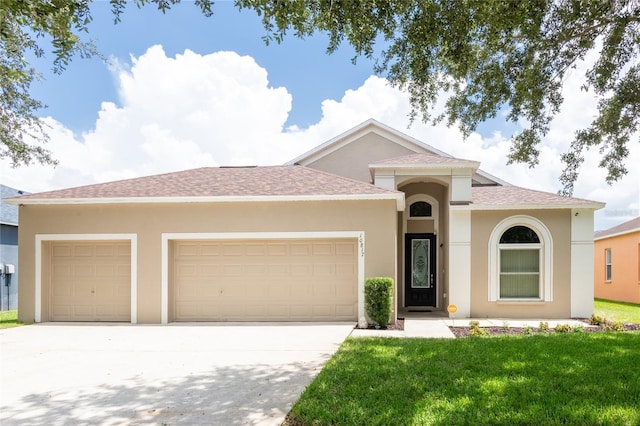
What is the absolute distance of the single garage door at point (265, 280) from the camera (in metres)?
11.6

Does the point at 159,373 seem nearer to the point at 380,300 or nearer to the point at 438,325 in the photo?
the point at 380,300

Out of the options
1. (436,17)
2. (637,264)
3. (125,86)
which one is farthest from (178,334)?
(637,264)

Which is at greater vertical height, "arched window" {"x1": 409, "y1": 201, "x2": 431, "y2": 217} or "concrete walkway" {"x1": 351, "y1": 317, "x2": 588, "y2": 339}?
"arched window" {"x1": 409, "y1": 201, "x2": 431, "y2": 217}

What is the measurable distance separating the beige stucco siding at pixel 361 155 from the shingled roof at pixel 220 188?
3.32 meters

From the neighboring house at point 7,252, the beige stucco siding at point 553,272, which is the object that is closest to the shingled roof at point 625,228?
the beige stucco siding at point 553,272

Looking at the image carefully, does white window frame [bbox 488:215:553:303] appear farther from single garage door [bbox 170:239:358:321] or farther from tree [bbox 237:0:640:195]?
single garage door [bbox 170:239:358:321]

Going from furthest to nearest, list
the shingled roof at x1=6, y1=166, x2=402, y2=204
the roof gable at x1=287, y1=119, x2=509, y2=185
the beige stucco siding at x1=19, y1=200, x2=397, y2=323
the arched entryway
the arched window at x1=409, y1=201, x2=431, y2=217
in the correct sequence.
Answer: the roof gable at x1=287, y1=119, x2=509, y2=185
the arched window at x1=409, y1=201, x2=431, y2=217
the arched entryway
the shingled roof at x1=6, y1=166, x2=402, y2=204
the beige stucco siding at x1=19, y1=200, x2=397, y2=323

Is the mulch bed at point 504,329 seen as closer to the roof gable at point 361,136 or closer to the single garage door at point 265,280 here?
the single garage door at point 265,280

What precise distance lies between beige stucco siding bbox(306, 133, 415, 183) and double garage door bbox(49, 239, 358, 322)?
605 cm

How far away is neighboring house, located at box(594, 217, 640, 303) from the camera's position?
1955 cm

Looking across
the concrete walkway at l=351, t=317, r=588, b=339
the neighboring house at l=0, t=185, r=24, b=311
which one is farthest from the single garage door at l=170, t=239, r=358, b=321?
Result: the neighboring house at l=0, t=185, r=24, b=311

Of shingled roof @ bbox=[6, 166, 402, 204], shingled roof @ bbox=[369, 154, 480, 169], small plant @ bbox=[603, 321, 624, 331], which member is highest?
shingled roof @ bbox=[369, 154, 480, 169]

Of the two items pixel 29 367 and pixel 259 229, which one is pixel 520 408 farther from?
pixel 259 229

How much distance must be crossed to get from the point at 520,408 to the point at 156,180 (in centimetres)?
1179
